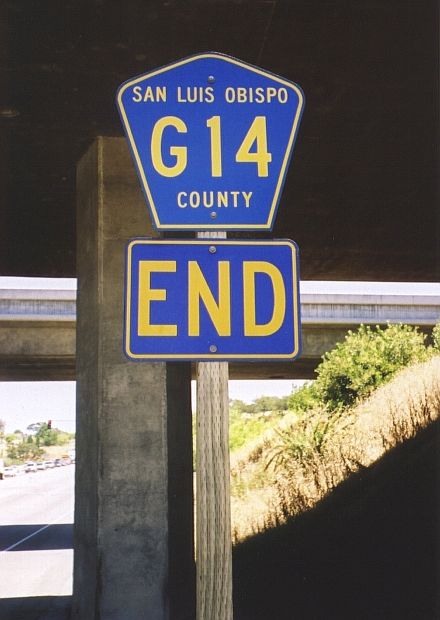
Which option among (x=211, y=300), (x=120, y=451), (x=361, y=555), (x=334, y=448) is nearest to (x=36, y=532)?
(x=334, y=448)

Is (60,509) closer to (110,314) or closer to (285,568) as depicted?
(285,568)

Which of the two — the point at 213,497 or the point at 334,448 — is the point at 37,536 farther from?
the point at 213,497

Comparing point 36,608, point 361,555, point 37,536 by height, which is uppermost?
point 361,555

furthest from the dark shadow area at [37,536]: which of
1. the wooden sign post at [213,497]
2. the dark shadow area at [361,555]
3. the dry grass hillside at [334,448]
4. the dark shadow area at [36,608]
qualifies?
→ the wooden sign post at [213,497]

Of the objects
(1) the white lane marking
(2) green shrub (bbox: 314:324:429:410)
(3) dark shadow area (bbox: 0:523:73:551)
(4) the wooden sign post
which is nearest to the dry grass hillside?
(2) green shrub (bbox: 314:324:429:410)

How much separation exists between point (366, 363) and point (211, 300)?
1857 centimetres

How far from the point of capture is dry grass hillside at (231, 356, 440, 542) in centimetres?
1130

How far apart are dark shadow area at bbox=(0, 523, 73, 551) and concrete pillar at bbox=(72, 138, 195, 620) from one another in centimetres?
1038

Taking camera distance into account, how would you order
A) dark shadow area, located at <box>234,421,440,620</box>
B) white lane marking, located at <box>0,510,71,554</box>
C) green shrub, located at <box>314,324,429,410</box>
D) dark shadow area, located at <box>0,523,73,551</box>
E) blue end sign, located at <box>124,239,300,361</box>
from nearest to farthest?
blue end sign, located at <box>124,239,300,361</box>, dark shadow area, located at <box>234,421,440,620</box>, white lane marking, located at <box>0,510,71,554</box>, dark shadow area, located at <box>0,523,73,551</box>, green shrub, located at <box>314,324,429,410</box>

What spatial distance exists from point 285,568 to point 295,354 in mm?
7096

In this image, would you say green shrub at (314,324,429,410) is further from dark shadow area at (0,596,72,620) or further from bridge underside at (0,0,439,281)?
dark shadow area at (0,596,72,620)

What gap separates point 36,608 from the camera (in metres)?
8.69

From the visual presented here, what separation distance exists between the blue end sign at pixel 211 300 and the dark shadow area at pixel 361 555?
16.5 ft

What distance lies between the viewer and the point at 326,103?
6.18 m
